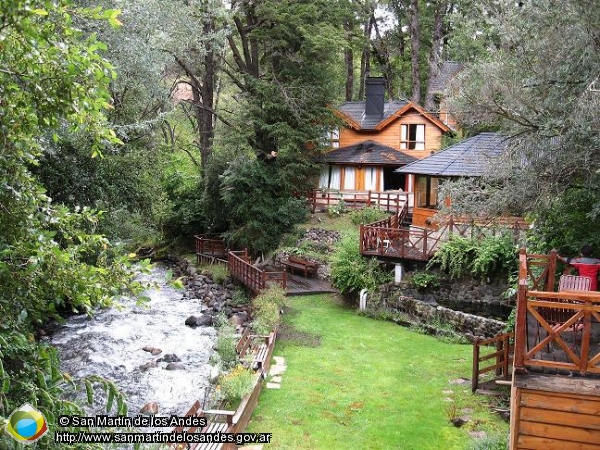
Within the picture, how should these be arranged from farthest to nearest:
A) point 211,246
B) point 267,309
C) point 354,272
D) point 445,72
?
point 445,72
point 211,246
point 354,272
point 267,309

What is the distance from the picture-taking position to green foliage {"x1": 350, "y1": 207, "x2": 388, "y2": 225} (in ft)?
86.0

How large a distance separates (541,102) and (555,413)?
589 cm

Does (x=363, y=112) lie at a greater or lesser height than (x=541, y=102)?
greater

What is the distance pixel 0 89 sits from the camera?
3889 mm

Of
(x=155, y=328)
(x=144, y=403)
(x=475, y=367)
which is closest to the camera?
(x=475, y=367)

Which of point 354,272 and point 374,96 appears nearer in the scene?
point 354,272

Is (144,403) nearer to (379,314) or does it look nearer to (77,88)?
(379,314)

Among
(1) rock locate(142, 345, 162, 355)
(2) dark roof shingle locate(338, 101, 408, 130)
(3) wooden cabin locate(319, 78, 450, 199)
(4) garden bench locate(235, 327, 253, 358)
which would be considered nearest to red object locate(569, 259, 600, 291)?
(4) garden bench locate(235, 327, 253, 358)

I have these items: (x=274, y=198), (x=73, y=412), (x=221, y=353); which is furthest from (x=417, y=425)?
(x=274, y=198)

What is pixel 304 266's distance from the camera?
2236 centimetres

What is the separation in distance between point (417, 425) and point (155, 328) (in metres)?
10.4

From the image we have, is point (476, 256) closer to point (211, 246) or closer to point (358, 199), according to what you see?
point (358, 199)

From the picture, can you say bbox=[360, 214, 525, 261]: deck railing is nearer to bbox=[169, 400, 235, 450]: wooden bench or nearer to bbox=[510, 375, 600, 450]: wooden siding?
bbox=[169, 400, 235, 450]: wooden bench

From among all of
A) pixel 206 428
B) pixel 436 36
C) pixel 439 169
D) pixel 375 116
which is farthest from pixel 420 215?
pixel 436 36
